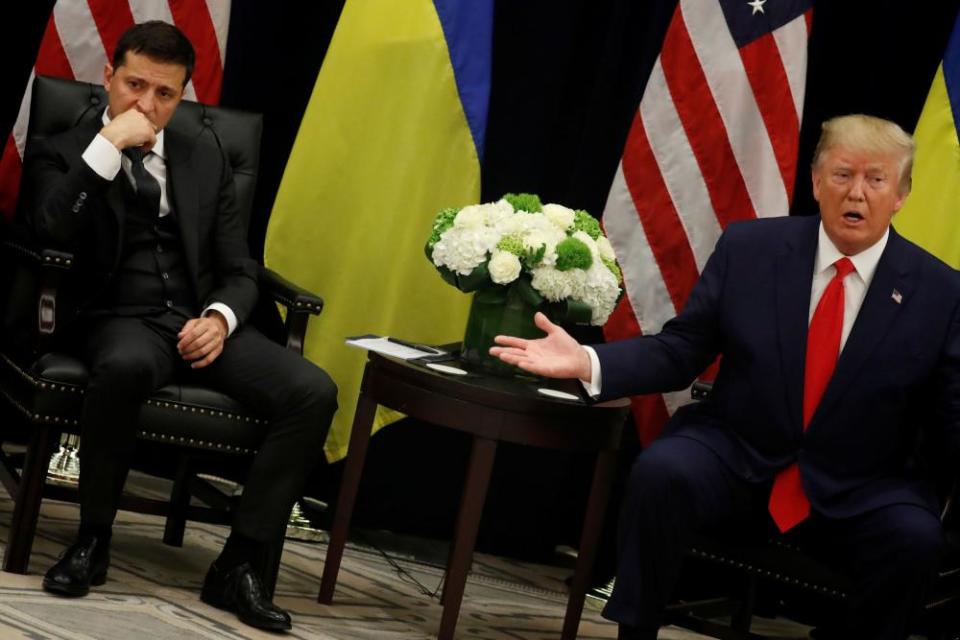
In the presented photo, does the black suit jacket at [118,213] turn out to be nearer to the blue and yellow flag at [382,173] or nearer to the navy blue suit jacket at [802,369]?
the blue and yellow flag at [382,173]

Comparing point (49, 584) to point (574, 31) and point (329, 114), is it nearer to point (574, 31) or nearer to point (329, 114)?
point (329, 114)

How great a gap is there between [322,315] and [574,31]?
1155 mm

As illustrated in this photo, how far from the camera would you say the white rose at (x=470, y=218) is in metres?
3.53

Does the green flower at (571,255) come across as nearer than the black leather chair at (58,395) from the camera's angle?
No

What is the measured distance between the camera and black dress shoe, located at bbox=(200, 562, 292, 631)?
10.8ft

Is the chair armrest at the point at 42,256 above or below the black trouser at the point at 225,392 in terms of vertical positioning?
above

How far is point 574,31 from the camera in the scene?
14.7 ft

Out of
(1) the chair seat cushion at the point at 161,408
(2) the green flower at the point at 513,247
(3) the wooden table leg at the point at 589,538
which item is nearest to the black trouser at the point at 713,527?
(3) the wooden table leg at the point at 589,538

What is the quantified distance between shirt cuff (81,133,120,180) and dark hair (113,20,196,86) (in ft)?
0.97

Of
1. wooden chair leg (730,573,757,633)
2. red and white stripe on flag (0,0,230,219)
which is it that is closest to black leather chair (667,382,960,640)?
wooden chair leg (730,573,757,633)

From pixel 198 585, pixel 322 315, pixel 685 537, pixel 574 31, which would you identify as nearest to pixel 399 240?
pixel 322 315

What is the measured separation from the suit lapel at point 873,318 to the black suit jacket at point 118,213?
4.70 ft

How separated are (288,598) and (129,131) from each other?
119cm

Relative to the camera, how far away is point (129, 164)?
3633 mm
